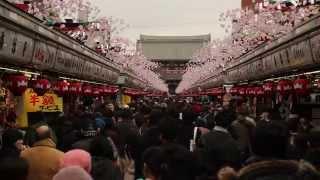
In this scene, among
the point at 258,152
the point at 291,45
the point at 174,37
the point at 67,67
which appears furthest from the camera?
the point at 174,37

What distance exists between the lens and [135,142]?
1009 centimetres

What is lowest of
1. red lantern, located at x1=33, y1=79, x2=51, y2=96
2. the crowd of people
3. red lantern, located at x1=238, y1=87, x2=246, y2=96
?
the crowd of people

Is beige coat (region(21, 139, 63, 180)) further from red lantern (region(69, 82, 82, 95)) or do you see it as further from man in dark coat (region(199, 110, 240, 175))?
red lantern (region(69, 82, 82, 95))

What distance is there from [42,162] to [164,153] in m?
2.09

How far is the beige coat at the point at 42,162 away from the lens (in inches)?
295

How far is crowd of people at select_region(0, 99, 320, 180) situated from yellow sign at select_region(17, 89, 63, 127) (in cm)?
737

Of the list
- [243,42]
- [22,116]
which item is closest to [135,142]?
[22,116]

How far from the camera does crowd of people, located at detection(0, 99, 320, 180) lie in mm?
5350

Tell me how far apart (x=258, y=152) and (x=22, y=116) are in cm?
1467

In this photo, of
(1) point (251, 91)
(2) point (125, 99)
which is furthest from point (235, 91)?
(2) point (125, 99)

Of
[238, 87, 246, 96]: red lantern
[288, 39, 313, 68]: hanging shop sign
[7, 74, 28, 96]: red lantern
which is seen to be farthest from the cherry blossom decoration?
[7, 74, 28, 96]: red lantern

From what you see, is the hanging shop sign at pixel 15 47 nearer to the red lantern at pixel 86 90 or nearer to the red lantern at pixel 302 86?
the red lantern at pixel 302 86

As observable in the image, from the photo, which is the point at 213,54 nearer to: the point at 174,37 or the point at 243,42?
the point at 243,42

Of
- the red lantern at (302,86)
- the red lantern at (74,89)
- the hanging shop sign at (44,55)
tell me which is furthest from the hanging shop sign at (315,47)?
the red lantern at (74,89)
